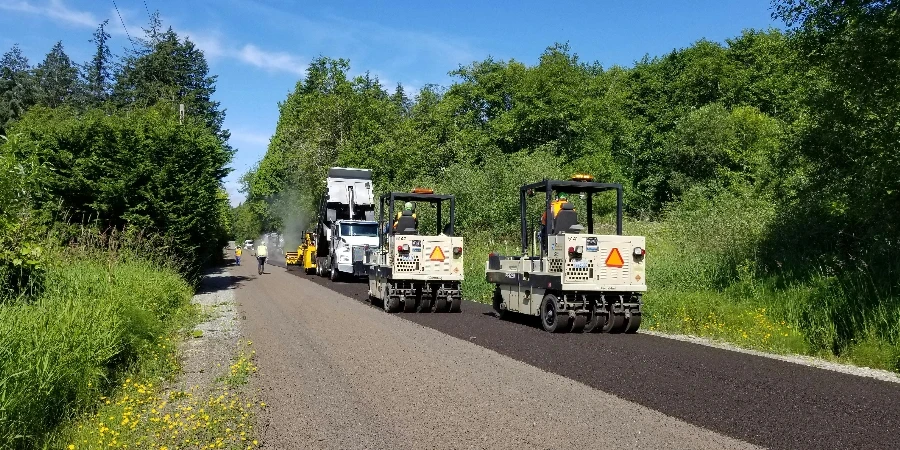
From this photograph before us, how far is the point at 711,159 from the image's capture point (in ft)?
139

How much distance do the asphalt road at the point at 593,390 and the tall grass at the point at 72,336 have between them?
1754 mm

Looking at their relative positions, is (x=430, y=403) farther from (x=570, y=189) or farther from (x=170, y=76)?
(x=170, y=76)

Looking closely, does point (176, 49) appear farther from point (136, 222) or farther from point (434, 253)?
point (434, 253)

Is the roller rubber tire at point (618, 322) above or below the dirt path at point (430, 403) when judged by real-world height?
above

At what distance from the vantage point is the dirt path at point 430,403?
6.13 m

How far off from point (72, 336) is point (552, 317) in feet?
25.6

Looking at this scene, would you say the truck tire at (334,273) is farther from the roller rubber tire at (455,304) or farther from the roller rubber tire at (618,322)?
the roller rubber tire at (618,322)

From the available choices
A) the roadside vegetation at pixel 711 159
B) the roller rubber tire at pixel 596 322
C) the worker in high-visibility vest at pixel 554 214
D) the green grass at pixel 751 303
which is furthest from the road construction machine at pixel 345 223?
the roller rubber tire at pixel 596 322

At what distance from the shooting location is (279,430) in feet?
20.9

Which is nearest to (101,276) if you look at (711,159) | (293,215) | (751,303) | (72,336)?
(72,336)

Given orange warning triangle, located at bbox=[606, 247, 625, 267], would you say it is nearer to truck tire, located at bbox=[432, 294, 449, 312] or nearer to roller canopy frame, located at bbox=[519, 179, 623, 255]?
roller canopy frame, located at bbox=[519, 179, 623, 255]

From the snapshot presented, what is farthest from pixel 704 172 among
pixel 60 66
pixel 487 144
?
pixel 60 66

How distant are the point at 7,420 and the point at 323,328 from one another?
8.09 meters

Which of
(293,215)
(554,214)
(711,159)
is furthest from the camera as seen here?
(293,215)
